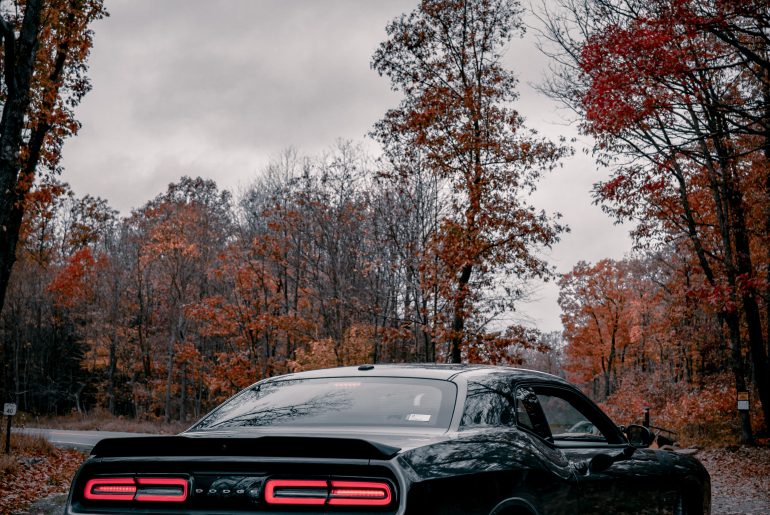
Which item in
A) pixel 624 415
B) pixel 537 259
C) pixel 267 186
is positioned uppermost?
pixel 267 186

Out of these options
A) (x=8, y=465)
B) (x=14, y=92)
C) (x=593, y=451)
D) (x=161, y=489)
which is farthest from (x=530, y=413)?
(x=8, y=465)

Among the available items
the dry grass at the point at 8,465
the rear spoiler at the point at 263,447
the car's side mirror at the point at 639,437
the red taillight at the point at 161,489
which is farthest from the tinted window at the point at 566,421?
the dry grass at the point at 8,465

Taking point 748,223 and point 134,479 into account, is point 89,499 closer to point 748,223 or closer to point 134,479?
point 134,479

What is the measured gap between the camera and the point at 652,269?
50.9m

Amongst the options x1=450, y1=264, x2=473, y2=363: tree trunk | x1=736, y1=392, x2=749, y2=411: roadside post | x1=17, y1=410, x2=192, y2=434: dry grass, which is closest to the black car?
x1=450, y1=264, x2=473, y2=363: tree trunk

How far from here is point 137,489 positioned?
3.08 metres

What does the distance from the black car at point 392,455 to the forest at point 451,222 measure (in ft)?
29.2

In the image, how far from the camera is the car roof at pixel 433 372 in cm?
403

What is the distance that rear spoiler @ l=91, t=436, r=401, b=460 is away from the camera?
2826 millimetres

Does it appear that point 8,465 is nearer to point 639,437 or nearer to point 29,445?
point 29,445

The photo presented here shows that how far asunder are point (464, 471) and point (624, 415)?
36210 mm

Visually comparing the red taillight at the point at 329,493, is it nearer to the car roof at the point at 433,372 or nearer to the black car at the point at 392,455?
the black car at the point at 392,455

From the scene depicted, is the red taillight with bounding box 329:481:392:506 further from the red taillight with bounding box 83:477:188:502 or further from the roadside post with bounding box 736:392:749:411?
the roadside post with bounding box 736:392:749:411

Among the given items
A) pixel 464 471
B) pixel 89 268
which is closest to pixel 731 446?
pixel 464 471
